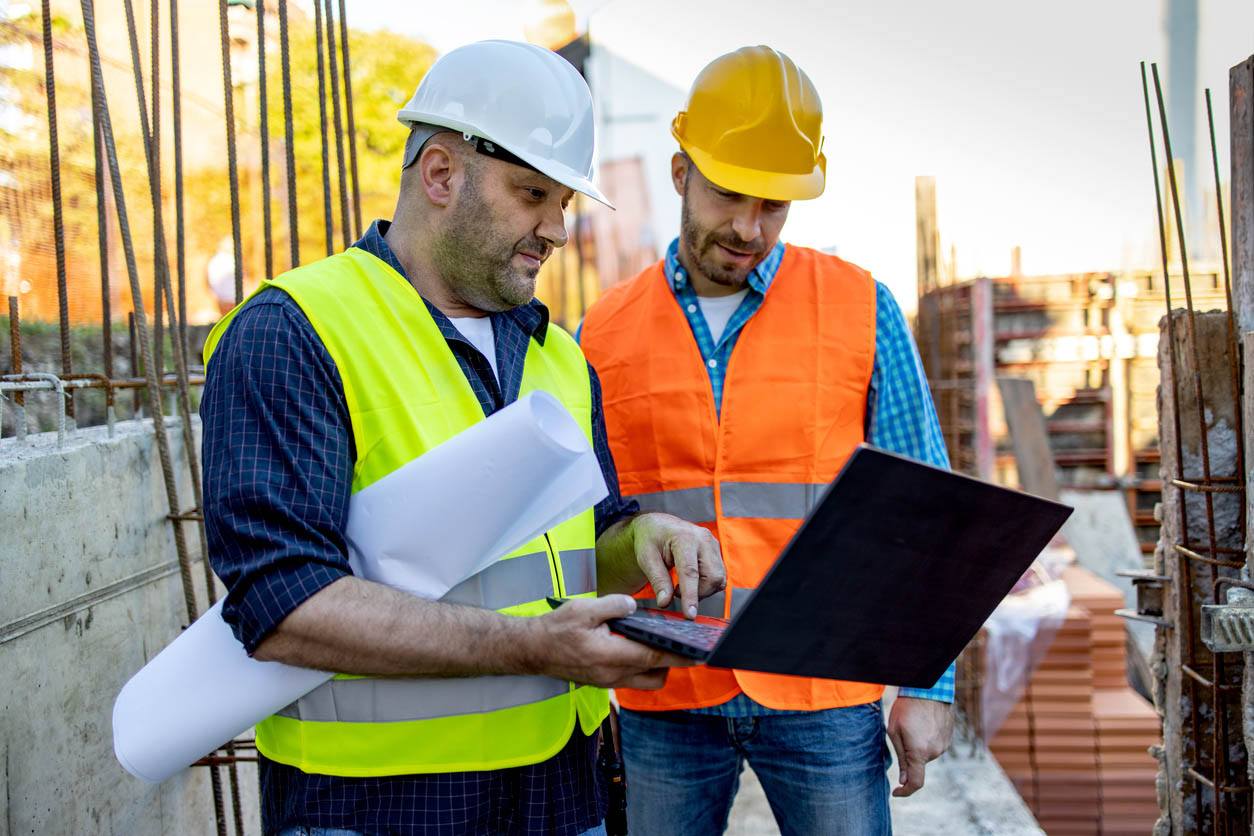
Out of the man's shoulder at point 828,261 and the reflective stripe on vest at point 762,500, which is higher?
the man's shoulder at point 828,261

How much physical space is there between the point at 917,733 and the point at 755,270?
121 cm

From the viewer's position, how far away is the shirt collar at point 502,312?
2055 mm

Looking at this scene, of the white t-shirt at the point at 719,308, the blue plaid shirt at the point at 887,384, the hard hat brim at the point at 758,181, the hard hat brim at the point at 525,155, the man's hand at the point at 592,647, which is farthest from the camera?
the white t-shirt at the point at 719,308

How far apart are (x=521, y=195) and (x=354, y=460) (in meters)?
0.59

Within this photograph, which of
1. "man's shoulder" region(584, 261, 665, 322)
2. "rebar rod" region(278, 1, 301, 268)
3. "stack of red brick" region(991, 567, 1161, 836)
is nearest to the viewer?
"man's shoulder" region(584, 261, 665, 322)

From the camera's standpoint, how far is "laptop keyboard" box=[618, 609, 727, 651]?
1.61 metres

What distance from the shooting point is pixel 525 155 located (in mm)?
1977

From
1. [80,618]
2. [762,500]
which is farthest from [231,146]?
[762,500]

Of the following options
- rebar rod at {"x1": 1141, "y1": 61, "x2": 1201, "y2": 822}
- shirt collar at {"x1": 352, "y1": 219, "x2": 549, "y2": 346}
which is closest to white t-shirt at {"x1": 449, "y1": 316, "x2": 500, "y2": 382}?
shirt collar at {"x1": 352, "y1": 219, "x2": 549, "y2": 346}

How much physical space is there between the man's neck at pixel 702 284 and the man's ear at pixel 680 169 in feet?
0.60

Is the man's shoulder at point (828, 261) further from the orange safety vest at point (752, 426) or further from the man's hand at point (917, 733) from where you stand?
the man's hand at point (917, 733)

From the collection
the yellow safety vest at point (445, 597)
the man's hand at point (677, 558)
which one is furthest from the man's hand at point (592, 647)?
the man's hand at point (677, 558)

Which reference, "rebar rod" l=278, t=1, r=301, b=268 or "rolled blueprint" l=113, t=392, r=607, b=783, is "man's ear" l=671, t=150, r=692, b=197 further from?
"rolled blueprint" l=113, t=392, r=607, b=783

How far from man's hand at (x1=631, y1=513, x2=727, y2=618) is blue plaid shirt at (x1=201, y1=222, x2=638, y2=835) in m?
0.41
